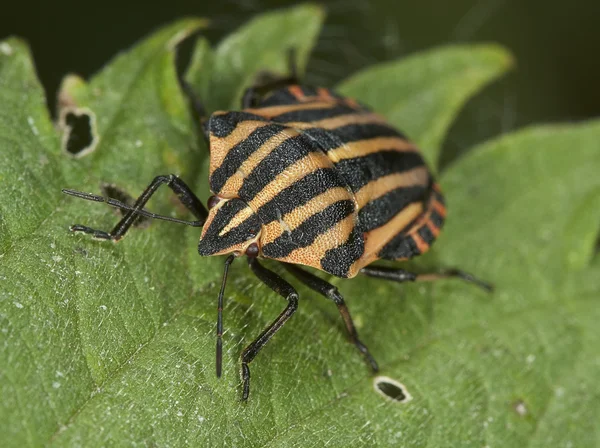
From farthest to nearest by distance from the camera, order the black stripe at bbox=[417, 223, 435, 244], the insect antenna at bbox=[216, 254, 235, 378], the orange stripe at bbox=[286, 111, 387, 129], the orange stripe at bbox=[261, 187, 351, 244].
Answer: the black stripe at bbox=[417, 223, 435, 244], the orange stripe at bbox=[286, 111, 387, 129], the orange stripe at bbox=[261, 187, 351, 244], the insect antenna at bbox=[216, 254, 235, 378]

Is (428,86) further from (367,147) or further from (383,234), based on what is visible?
(383,234)

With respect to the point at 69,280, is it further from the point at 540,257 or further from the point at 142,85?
the point at 540,257

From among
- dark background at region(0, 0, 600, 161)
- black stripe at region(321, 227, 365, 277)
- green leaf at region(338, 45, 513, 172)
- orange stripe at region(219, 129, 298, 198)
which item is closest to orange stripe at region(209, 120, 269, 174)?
orange stripe at region(219, 129, 298, 198)

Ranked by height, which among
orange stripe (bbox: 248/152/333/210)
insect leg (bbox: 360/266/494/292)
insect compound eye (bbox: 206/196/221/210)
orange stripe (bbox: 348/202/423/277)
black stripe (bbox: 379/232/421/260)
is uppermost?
orange stripe (bbox: 248/152/333/210)

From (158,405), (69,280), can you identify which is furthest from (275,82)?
(158,405)

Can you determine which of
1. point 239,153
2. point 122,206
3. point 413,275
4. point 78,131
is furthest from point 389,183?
point 78,131

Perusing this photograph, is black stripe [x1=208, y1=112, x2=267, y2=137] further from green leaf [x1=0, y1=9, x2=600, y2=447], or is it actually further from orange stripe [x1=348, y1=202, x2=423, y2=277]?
orange stripe [x1=348, y1=202, x2=423, y2=277]

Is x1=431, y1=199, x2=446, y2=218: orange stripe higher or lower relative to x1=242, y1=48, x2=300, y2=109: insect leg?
lower
